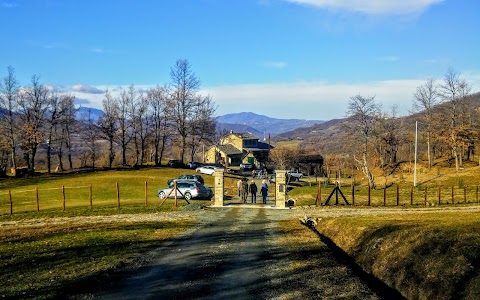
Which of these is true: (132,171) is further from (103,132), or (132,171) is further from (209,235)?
(209,235)

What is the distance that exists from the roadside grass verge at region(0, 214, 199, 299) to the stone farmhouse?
70682 millimetres

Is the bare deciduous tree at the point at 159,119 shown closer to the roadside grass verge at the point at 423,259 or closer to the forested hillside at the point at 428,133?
the forested hillside at the point at 428,133

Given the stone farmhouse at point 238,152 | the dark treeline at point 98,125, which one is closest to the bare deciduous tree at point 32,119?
the dark treeline at point 98,125

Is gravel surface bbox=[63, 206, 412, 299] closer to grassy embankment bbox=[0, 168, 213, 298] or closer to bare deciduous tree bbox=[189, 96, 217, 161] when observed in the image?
grassy embankment bbox=[0, 168, 213, 298]

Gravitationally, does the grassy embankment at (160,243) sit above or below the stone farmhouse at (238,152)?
below

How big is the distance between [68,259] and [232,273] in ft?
16.5

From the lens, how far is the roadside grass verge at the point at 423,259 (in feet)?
29.2

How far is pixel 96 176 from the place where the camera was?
56500mm

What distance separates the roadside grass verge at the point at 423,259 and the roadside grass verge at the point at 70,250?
6795mm

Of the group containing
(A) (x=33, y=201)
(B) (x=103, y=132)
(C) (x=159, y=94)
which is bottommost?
(A) (x=33, y=201)

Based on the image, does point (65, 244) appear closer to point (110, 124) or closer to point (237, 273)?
point (237, 273)

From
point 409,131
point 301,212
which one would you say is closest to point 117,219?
point 301,212

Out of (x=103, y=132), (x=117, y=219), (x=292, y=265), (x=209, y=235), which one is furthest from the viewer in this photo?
(x=103, y=132)

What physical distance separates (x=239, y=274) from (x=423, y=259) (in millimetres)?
4491
